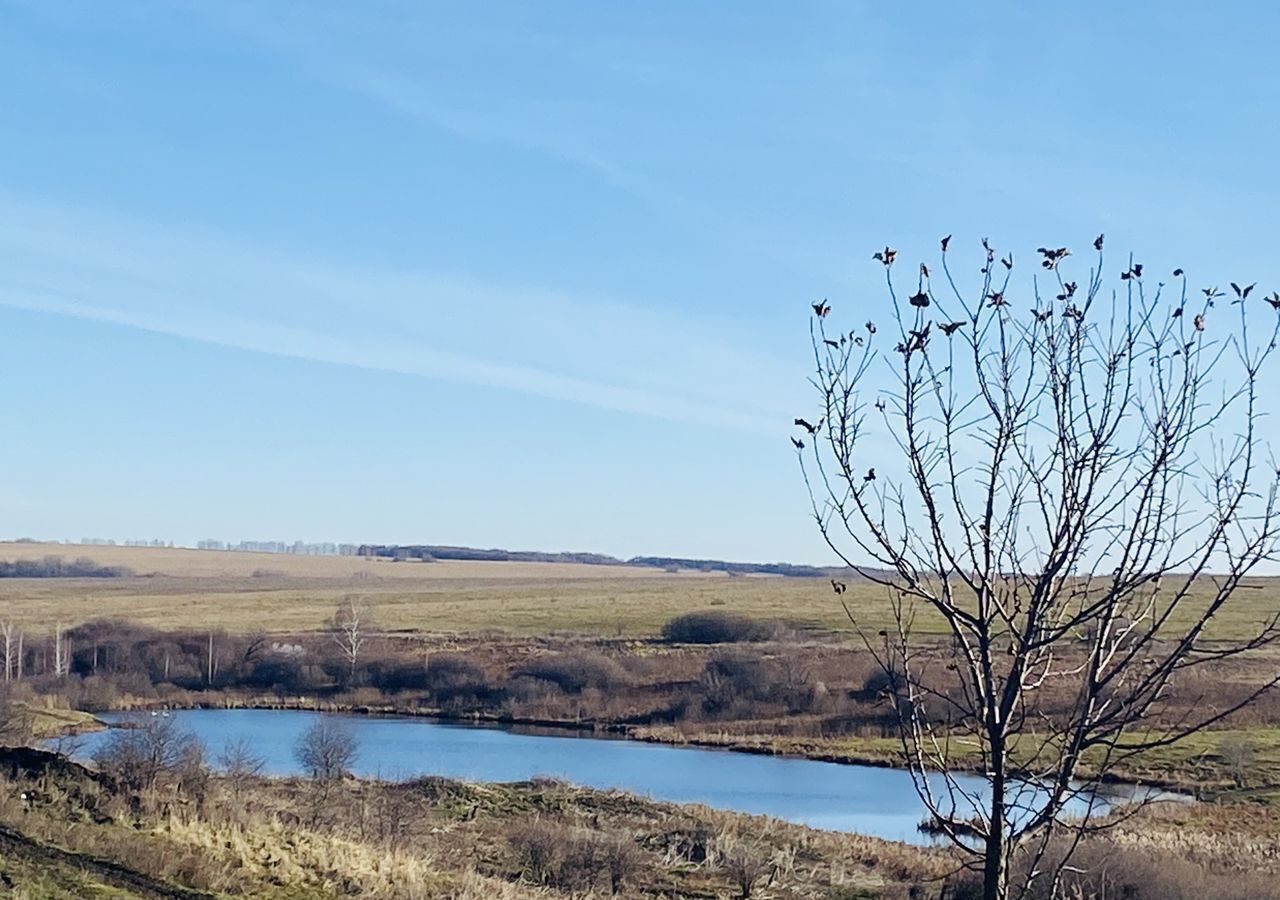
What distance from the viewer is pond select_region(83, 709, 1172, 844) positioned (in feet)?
105

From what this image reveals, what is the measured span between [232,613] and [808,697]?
164ft

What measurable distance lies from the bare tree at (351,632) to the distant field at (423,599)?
1.69 m

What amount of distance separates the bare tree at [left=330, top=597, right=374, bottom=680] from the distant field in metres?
1.69

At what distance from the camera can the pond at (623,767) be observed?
32.2m

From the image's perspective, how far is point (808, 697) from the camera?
5119cm

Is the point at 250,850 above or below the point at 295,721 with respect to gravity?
above

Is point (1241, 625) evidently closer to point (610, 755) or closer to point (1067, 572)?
point (610, 755)

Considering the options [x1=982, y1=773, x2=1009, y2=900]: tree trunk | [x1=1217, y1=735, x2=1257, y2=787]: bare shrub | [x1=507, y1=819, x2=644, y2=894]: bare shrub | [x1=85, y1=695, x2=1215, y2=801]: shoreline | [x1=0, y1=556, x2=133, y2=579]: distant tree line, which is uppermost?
[x1=982, y1=773, x2=1009, y2=900]: tree trunk

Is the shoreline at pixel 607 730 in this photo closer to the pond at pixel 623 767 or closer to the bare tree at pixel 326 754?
the pond at pixel 623 767

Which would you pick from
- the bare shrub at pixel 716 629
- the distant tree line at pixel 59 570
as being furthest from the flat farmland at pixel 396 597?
the distant tree line at pixel 59 570

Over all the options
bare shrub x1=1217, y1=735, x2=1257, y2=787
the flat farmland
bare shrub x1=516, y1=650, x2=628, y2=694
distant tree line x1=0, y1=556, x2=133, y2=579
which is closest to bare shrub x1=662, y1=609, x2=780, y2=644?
the flat farmland

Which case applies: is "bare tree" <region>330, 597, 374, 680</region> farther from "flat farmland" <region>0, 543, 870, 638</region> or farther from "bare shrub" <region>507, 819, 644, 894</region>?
"bare shrub" <region>507, 819, 644, 894</region>

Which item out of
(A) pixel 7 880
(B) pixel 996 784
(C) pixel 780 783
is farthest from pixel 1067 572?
(C) pixel 780 783

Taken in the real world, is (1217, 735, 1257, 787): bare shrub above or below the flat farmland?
below
